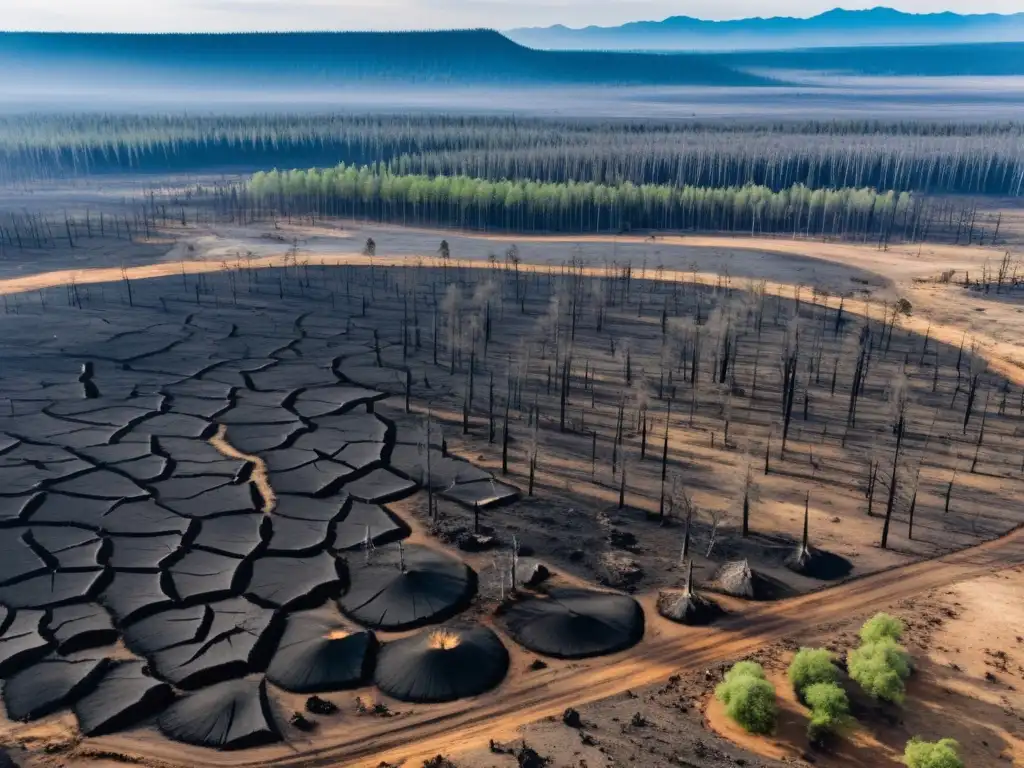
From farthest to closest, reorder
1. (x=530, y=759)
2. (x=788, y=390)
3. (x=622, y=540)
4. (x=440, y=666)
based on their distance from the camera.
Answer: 1. (x=788, y=390)
2. (x=622, y=540)
3. (x=440, y=666)
4. (x=530, y=759)

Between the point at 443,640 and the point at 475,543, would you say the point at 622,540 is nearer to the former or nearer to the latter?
the point at 475,543

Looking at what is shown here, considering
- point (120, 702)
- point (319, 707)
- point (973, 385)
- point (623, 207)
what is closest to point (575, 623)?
point (319, 707)

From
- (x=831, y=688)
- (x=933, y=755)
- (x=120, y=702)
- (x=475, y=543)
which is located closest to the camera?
(x=933, y=755)

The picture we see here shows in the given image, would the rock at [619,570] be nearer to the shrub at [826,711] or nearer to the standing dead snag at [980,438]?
the shrub at [826,711]

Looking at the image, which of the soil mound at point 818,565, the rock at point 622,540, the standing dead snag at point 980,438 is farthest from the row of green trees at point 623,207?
the soil mound at point 818,565

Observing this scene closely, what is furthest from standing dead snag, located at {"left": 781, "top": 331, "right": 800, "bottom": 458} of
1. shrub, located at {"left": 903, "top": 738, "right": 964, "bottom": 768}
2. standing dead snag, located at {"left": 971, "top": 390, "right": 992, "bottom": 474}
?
shrub, located at {"left": 903, "top": 738, "right": 964, "bottom": 768}

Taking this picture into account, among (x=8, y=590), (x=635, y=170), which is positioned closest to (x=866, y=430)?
(x=8, y=590)
